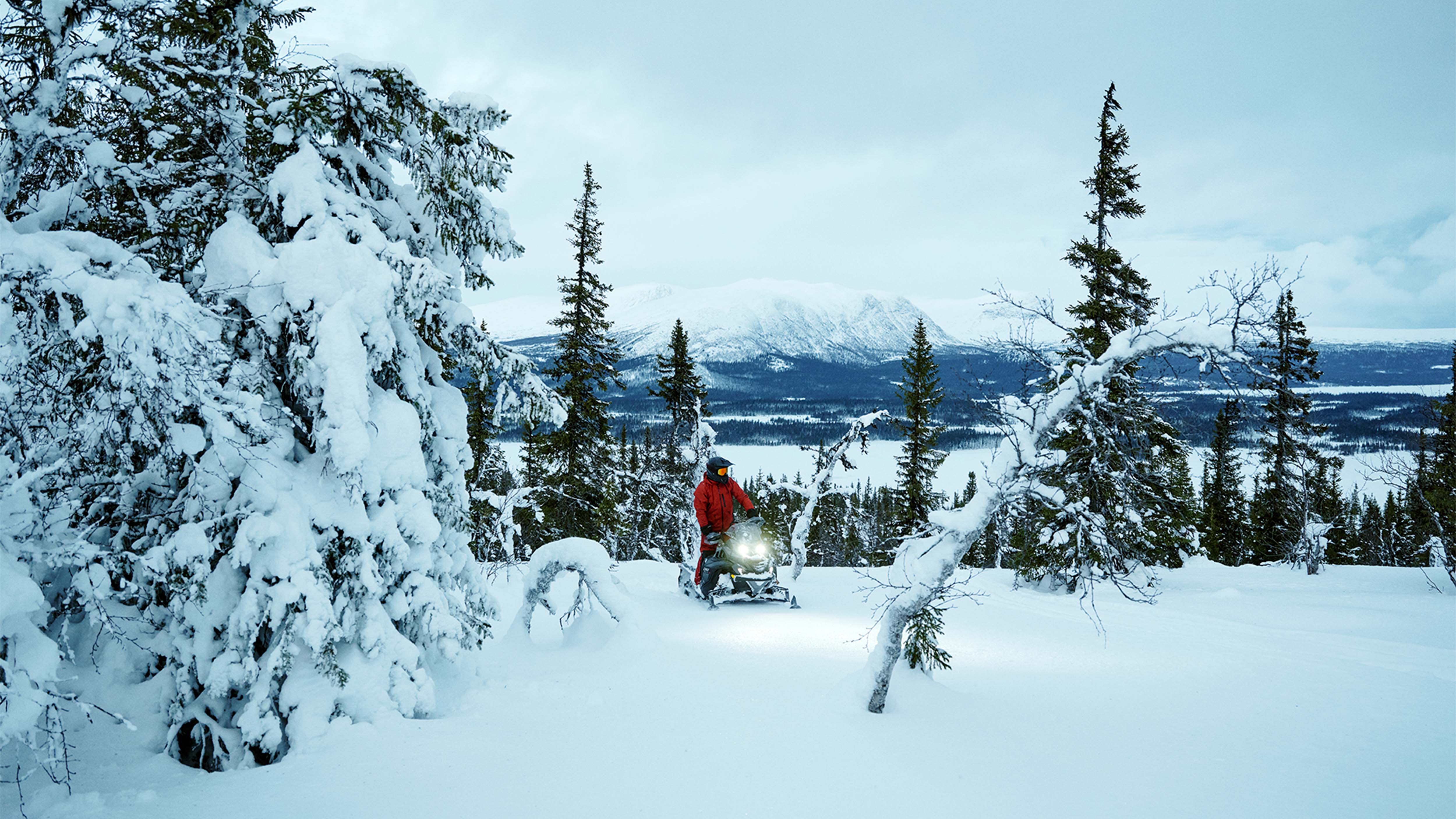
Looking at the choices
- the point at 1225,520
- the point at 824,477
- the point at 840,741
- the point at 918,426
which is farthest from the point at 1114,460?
the point at 1225,520

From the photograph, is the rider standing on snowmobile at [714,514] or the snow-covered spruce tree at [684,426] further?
the snow-covered spruce tree at [684,426]

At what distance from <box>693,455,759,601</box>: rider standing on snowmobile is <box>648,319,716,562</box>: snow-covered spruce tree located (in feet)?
21.2

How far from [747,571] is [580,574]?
4541 millimetres

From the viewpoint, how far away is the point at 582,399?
67.6 ft

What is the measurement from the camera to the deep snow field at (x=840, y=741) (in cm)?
432

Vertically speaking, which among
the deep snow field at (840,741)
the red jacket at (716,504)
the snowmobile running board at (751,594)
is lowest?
the snowmobile running board at (751,594)

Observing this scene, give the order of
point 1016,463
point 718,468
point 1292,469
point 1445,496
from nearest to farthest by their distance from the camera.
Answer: point 1016,463, point 718,468, point 1445,496, point 1292,469

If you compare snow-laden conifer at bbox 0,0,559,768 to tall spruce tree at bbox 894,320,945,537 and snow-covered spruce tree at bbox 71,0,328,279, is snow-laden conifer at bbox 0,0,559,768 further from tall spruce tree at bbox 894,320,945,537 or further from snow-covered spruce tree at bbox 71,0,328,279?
tall spruce tree at bbox 894,320,945,537

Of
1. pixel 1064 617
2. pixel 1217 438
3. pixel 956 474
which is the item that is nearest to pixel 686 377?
pixel 1064 617

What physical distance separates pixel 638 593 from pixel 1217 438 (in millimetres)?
32522

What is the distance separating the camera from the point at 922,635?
650cm

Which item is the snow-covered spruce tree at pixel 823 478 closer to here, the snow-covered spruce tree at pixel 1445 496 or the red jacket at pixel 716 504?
the red jacket at pixel 716 504

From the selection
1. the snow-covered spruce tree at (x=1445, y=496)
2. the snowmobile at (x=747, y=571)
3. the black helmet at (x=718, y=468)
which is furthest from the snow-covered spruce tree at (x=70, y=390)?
the snow-covered spruce tree at (x=1445, y=496)

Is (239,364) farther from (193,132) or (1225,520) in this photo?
(1225,520)
